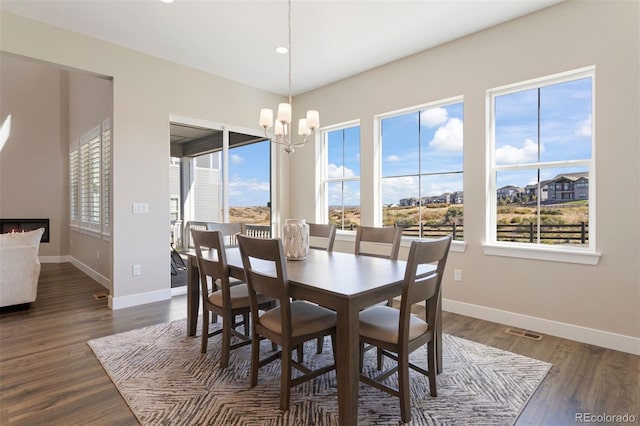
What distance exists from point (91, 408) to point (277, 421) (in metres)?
1.09

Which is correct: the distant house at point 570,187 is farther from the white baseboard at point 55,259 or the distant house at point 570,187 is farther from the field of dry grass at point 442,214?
the white baseboard at point 55,259

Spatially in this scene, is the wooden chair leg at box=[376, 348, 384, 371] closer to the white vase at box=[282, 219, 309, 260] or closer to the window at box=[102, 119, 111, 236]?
the white vase at box=[282, 219, 309, 260]

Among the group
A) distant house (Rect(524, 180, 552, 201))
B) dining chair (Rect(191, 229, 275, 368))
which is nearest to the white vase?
dining chair (Rect(191, 229, 275, 368))

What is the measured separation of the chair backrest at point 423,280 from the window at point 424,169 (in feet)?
6.30

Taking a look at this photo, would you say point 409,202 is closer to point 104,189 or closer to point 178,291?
point 178,291

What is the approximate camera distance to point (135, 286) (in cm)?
396

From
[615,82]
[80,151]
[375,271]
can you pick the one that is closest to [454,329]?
[375,271]

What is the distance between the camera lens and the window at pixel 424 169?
3.78 m

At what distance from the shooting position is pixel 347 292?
1655mm

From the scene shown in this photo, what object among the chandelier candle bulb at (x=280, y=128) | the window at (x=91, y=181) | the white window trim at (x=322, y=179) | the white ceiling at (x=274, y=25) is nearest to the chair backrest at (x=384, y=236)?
the chandelier candle bulb at (x=280, y=128)

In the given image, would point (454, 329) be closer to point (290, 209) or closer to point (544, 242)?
point (544, 242)

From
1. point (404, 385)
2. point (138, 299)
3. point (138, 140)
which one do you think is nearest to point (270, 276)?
point (404, 385)

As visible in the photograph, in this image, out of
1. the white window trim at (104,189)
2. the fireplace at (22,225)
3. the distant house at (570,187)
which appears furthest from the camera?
the fireplace at (22,225)

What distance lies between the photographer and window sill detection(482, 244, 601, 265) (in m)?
2.82
